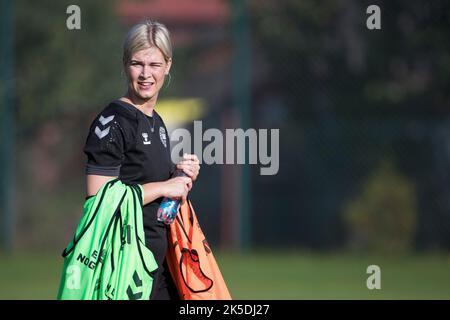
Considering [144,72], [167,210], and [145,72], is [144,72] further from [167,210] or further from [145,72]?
[167,210]

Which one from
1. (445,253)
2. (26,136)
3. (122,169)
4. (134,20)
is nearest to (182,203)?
(122,169)

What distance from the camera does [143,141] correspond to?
455 cm

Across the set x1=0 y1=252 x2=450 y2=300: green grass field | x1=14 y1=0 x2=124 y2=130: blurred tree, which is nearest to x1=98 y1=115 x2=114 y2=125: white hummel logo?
x1=0 y1=252 x2=450 y2=300: green grass field

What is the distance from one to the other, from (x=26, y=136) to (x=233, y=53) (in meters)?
3.64

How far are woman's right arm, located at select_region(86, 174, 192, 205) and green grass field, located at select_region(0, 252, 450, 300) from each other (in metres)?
5.14

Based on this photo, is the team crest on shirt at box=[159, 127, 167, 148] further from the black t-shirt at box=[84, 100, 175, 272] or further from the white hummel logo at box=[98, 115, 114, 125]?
the white hummel logo at box=[98, 115, 114, 125]

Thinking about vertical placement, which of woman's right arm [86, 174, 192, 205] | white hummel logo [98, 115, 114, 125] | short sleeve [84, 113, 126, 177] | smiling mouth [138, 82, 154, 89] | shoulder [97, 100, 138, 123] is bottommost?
woman's right arm [86, 174, 192, 205]

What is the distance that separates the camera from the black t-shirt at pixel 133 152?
14.3 ft

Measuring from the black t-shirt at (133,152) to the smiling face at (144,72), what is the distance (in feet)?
0.29

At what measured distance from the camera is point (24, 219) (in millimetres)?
15438

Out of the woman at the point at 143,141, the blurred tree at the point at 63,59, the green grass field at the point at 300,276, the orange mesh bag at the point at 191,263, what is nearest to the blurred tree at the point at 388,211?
the green grass field at the point at 300,276

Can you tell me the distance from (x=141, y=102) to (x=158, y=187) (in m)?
0.45

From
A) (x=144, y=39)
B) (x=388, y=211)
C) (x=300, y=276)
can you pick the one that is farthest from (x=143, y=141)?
(x=388, y=211)

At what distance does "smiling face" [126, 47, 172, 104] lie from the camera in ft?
15.0
